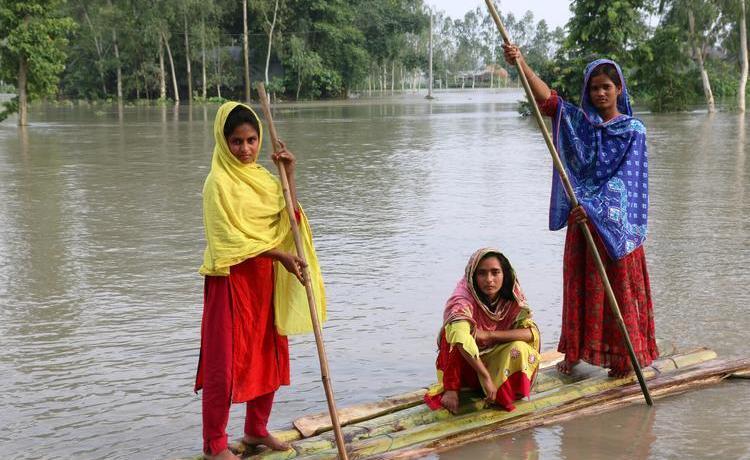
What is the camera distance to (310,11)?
50500 mm

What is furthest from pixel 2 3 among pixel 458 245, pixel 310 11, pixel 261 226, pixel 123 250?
pixel 310 11

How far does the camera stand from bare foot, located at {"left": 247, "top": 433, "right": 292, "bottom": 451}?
3291 mm

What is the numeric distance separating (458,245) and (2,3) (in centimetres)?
1851

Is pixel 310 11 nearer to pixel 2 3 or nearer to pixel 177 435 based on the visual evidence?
pixel 2 3

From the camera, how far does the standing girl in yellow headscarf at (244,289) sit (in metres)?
3.17

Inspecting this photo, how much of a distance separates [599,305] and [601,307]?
2 cm

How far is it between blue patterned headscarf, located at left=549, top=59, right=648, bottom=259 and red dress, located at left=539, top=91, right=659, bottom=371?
0.23 ft

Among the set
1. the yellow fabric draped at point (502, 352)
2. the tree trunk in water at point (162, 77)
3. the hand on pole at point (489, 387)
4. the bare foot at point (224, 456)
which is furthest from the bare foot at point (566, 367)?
the tree trunk in water at point (162, 77)

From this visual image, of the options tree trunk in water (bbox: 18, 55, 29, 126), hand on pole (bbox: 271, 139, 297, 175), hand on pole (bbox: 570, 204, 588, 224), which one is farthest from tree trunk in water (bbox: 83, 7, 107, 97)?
hand on pole (bbox: 271, 139, 297, 175)

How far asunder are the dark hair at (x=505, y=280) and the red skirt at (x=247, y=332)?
0.89 metres

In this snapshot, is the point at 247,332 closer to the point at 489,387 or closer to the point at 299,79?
the point at 489,387

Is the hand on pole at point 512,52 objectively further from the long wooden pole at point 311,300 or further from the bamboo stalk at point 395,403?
the bamboo stalk at point 395,403

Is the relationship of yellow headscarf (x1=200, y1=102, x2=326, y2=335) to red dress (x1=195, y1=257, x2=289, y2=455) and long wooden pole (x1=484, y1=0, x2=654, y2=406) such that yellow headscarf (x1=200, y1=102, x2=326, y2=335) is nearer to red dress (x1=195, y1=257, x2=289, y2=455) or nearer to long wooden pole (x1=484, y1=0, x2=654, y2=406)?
red dress (x1=195, y1=257, x2=289, y2=455)

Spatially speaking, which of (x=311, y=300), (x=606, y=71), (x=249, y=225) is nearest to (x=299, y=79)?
(x=606, y=71)
